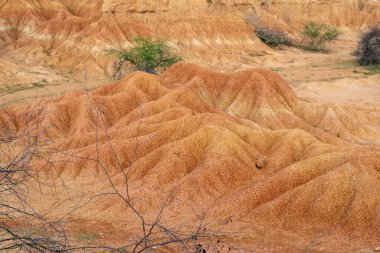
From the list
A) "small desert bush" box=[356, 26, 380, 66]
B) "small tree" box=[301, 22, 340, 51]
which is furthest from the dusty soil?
"small tree" box=[301, 22, 340, 51]

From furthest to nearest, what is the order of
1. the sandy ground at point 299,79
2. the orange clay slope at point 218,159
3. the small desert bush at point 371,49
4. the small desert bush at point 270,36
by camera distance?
the small desert bush at point 270,36, the small desert bush at point 371,49, the sandy ground at point 299,79, the orange clay slope at point 218,159

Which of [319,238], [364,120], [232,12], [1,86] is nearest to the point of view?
[319,238]

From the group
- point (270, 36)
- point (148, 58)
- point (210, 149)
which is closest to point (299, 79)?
point (148, 58)

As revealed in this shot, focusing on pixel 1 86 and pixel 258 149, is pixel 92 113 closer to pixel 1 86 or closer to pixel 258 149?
pixel 258 149

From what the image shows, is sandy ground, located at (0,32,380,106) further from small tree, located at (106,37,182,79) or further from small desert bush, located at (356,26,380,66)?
small tree, located at (106,37,182,79)

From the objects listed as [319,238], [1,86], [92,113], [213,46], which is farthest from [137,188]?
[213,46]

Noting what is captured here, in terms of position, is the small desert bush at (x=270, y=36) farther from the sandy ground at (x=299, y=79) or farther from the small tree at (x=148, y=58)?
the small tree at (x=148, y=58)

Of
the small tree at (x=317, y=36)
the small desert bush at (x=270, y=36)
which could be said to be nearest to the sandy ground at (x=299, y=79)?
the small desert bush at (x=270, y=36)
